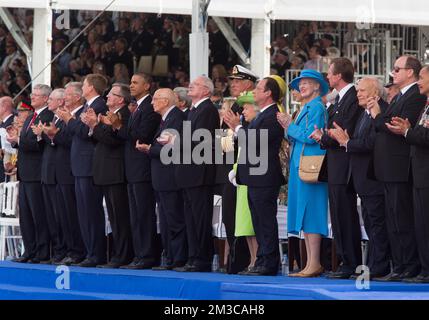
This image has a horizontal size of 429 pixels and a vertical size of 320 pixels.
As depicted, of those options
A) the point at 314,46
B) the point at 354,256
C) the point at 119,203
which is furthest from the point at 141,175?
the point at 314,46

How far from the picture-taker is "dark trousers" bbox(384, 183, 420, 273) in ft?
42.1

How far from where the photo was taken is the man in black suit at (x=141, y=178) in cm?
1520

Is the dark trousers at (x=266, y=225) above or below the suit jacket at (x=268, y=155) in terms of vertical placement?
below

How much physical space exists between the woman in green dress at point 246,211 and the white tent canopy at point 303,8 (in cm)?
631

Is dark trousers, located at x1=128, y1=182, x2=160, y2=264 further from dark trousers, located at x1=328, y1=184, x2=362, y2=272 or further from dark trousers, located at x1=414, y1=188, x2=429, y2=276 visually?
dark trousers, located at x1=414, y1=188, x2=429, y2=276

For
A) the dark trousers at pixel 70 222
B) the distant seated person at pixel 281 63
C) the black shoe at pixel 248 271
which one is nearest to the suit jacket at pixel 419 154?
the black shoe at pixel 248 271

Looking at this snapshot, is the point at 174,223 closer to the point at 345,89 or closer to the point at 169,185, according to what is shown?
the point at 169,185

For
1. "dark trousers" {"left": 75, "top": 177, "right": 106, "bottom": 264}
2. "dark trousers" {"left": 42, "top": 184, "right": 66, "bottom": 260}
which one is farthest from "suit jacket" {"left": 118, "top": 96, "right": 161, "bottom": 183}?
"dark trousers" {"left": 42, "top": 184, "right": 66, "bottom": 260}

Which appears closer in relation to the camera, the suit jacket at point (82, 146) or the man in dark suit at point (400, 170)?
the man in dark suit at point (400, 170)

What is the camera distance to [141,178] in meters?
15.2

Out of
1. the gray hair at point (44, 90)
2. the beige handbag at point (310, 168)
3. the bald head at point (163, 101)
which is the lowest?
the beige handbag at point (310, 168)

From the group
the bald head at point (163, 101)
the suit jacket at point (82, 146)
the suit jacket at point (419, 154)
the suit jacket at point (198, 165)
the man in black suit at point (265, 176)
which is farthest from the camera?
the suit jacket at point (82, 146)

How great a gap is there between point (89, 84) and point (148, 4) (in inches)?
202

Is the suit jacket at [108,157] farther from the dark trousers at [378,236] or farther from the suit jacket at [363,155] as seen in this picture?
the dark trousers at [378,236]
